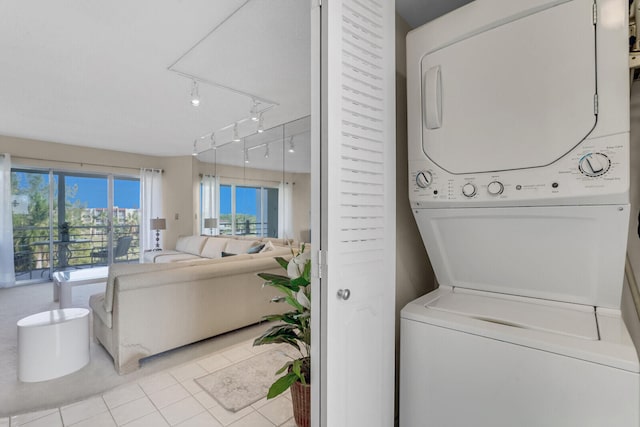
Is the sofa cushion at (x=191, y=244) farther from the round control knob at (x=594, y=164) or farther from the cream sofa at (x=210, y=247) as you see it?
the round control knob at (x=594, y=164)

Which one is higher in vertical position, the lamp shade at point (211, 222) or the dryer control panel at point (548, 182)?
the dryer control panel at point (548, 182)

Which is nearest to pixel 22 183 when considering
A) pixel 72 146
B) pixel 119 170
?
pixel 72 146

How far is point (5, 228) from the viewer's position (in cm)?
491

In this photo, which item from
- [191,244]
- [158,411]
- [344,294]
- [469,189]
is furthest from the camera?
[191,244]

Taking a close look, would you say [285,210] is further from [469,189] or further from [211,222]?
[469,189]

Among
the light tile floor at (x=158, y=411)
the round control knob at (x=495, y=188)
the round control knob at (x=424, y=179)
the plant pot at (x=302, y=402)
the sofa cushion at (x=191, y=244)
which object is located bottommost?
the light tile floor at (x=158, y=411)

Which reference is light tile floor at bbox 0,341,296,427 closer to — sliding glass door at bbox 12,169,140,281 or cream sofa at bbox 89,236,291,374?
cream sofa at bbox 89,236,291,374

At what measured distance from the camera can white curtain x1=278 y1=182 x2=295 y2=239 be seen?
4.11m

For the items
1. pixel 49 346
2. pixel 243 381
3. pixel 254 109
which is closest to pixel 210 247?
pixel 254 109

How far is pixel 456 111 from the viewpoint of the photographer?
1.18 meters

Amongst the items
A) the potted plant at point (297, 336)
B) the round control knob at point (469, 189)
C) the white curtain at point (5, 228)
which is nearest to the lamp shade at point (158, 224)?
the white curtain at point (5, 228)

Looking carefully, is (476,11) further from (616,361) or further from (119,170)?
(119,170)

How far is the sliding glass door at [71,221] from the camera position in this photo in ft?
17.2

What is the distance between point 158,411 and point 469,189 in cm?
207
